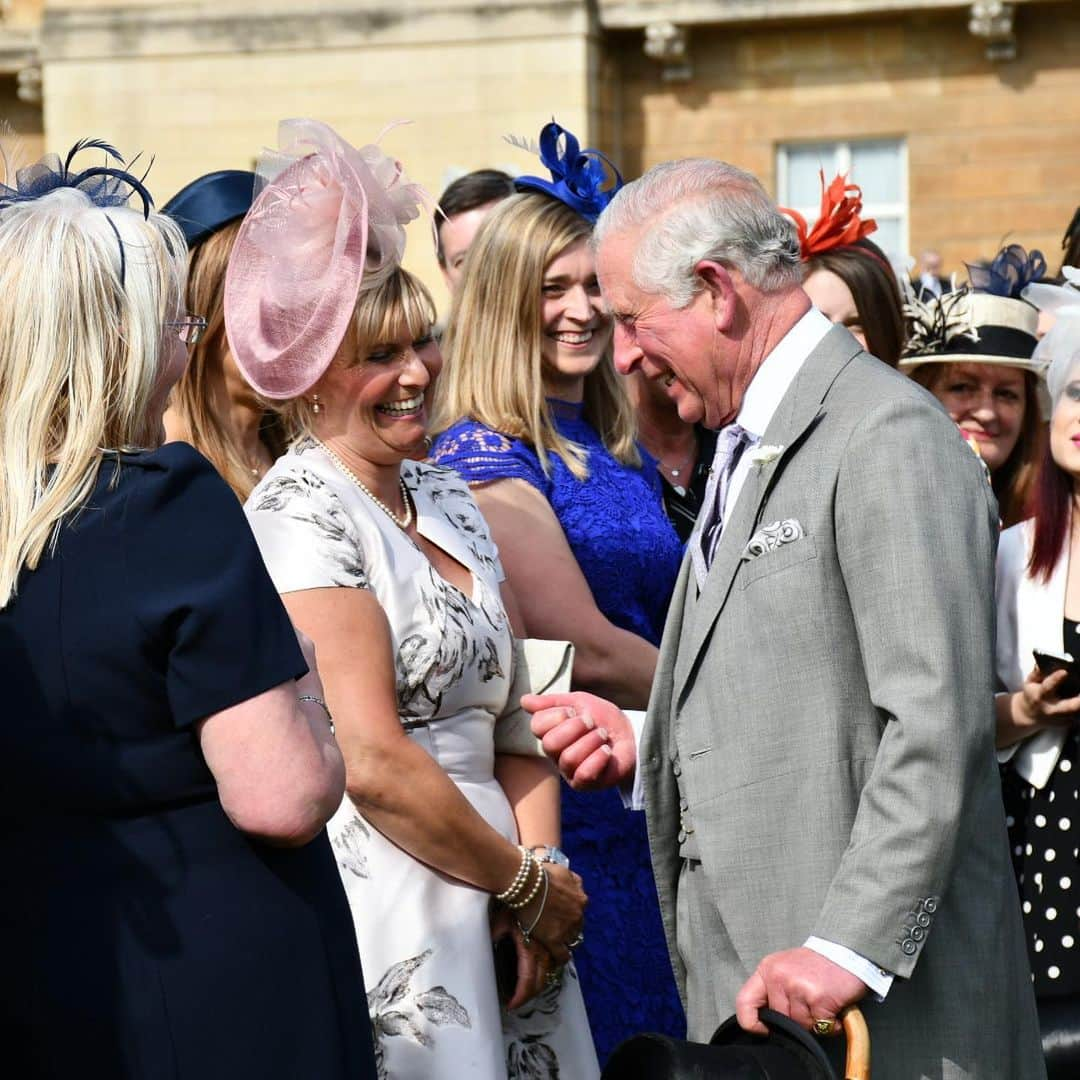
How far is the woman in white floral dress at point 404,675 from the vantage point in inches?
127

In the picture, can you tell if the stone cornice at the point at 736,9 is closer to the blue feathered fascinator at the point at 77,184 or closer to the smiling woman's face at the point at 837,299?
the smiling woman's face at the point at 837,299

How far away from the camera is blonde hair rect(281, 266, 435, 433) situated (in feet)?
11.5

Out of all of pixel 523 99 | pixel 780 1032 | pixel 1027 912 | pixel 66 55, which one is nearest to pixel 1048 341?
pixel 1027 912

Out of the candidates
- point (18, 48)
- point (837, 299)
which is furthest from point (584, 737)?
point (18, 48)

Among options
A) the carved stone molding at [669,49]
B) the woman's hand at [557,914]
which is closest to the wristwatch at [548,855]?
the woman's hand at [557,914]

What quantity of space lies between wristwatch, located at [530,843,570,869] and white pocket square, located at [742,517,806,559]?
805mm

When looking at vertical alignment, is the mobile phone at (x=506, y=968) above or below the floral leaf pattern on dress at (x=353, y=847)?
below

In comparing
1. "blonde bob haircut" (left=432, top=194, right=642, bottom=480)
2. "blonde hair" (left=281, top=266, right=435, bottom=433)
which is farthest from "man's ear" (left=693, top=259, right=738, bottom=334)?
"blonde bob haircut" (left=432, top=194, right=642, bottom=480)

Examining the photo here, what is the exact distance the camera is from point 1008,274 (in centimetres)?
552

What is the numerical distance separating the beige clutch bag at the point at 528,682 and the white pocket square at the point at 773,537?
0.72m

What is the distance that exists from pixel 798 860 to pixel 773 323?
83cm

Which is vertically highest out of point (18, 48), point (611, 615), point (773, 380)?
point (18, 48)

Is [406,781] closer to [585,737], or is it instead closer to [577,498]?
[585,737]

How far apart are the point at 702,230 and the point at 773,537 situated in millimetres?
508
